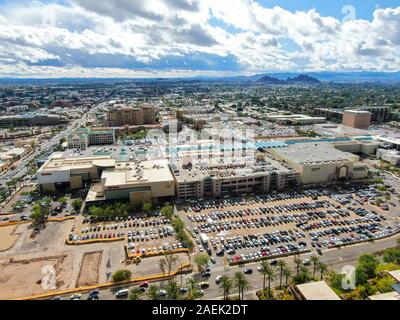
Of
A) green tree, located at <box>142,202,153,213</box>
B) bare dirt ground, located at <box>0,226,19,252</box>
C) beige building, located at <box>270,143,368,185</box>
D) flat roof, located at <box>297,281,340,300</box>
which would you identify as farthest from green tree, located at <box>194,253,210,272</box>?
beige building, located at <box>270,143,368,185</box>

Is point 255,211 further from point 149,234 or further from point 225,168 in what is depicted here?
point 149,234

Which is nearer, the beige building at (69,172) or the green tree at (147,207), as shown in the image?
the green tree at (147,207)

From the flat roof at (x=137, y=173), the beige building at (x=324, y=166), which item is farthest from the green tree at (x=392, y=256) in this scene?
the flat roof at (x=137, y=173)

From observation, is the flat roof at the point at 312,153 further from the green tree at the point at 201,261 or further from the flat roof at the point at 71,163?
the flat roof at the point at 71,163

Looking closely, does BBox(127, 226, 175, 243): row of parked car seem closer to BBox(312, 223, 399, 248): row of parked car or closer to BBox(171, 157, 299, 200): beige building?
BBox(171, 157, 299, 200): beige building
